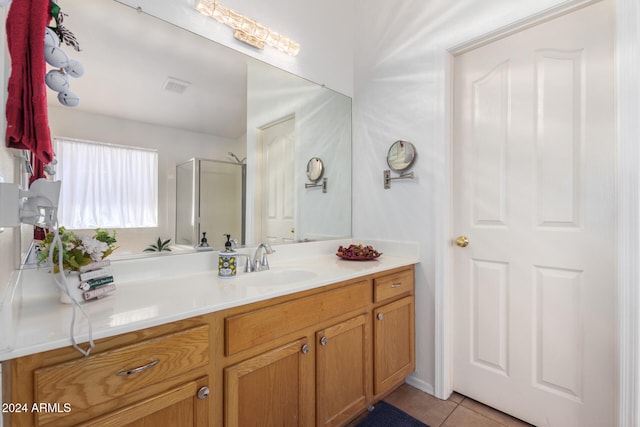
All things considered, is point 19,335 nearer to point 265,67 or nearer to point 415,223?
point 265,67

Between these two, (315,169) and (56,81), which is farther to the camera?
(315,169)

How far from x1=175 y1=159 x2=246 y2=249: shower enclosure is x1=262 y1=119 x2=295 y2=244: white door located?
0.53ft

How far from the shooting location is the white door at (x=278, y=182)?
1771 millimetres

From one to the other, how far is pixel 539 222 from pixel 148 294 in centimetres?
179

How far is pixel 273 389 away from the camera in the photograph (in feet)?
3.74

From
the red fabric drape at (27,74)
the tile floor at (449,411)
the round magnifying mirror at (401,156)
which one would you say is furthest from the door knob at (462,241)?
the red fabric drape at (27,74)

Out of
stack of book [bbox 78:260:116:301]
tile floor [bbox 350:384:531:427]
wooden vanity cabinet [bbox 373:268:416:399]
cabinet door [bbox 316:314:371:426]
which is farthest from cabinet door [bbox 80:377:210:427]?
tile floor [bbox 350:384:531:427]

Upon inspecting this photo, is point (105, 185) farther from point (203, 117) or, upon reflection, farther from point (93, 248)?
point (203, 117)

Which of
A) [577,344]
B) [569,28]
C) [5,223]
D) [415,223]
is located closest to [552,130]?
[569,28]

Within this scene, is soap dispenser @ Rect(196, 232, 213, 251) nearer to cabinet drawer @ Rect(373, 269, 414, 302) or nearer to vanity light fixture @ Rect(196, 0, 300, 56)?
cabinet drawer @ Rect(373, 269, 414, 302)

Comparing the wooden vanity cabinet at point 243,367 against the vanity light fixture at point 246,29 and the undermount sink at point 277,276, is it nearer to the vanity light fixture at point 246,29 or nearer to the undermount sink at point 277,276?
the undermount sink at point 277,276

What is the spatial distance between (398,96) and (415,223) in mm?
851

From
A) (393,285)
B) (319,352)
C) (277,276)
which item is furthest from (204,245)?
(393,285)

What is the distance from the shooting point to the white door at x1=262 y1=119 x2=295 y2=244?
1.77 m
